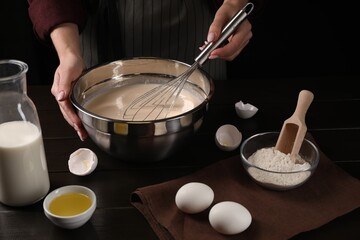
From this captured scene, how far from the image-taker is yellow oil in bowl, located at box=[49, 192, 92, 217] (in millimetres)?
1052

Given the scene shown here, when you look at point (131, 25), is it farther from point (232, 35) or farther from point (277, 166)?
point (277, 166)

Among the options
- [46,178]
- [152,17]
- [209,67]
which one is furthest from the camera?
[209,67]

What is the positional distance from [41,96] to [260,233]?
767mm

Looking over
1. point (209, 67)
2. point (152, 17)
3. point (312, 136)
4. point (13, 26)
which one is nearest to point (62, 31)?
point (152, 17)

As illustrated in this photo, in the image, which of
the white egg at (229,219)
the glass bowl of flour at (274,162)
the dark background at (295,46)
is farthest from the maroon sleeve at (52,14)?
the dark background at (295,46)

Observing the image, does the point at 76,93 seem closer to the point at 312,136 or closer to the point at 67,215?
the point at 67,215

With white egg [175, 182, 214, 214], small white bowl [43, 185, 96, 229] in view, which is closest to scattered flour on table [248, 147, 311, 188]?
white egg [175, 182, 214, 214]

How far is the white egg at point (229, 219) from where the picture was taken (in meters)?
1.01

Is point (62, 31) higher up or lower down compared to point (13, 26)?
higher up

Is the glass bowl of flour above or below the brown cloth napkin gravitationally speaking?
above

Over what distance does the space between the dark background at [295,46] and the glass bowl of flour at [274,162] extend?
1.32m

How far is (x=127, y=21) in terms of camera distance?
164cm

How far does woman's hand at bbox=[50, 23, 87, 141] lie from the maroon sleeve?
0.02 meters

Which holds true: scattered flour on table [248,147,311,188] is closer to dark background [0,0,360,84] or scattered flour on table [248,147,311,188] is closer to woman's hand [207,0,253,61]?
woman's hand [207,0,253,61]
